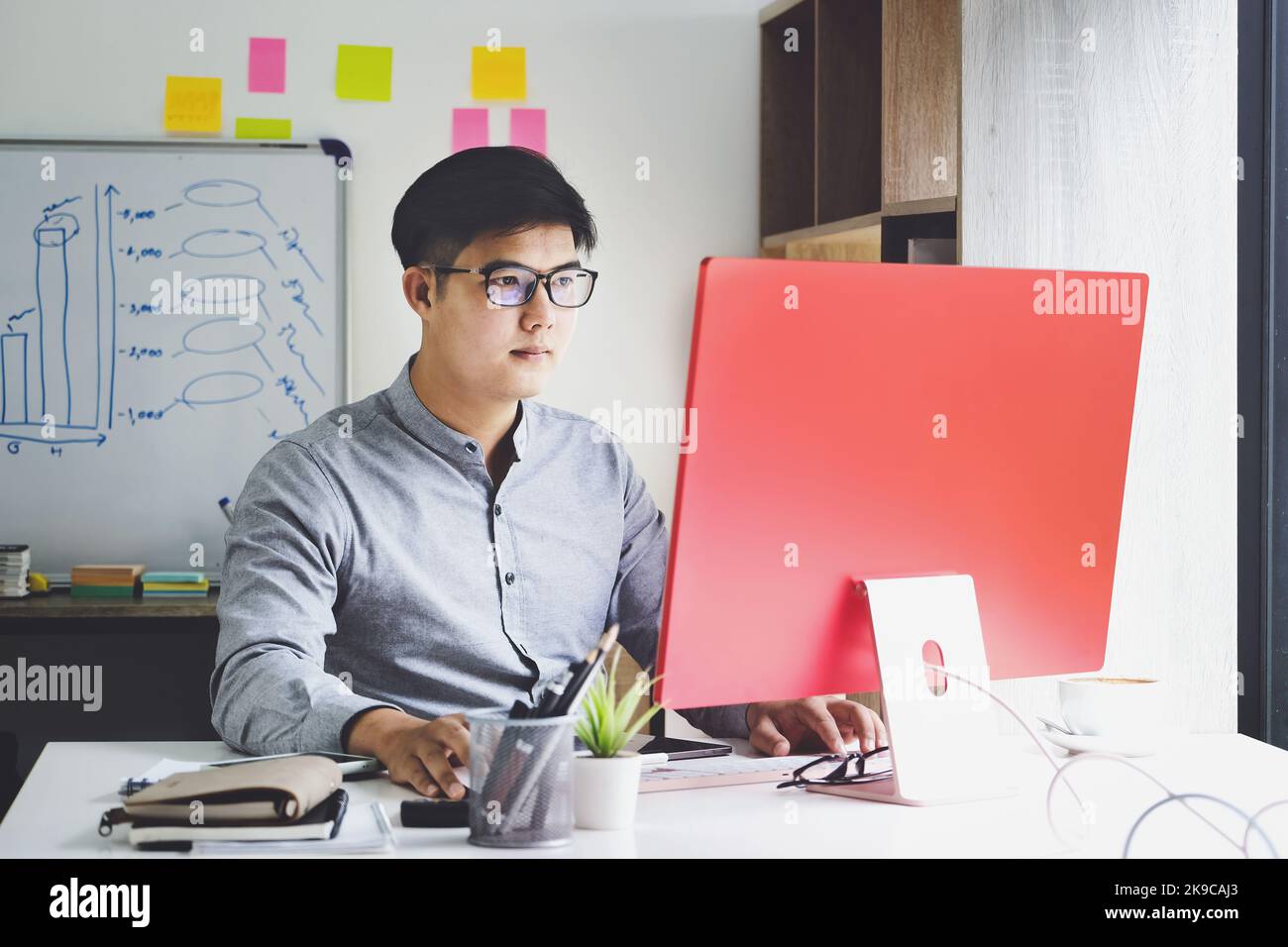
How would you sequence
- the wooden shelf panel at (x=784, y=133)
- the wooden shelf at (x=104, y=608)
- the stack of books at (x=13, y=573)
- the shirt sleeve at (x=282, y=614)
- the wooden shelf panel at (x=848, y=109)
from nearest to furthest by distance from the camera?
the shirt sleeve at (x=282, y=614)
the wooden shelf at (x=104, y=608)
the stack of books at (x=13, y=573)
the wooden shelf panel at (x=848, y=109)
the wooden shelf panel at (x=784, y=133)

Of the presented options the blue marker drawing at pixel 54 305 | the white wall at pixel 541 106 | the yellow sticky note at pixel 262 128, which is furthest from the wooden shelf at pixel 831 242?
the blue marker drawing at pixel 54 305

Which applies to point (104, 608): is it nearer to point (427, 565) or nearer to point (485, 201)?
point (427, 565)

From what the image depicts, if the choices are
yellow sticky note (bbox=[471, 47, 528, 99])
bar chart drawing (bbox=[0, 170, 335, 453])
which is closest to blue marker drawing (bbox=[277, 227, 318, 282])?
bar chart drawing (bbox=[0, 170, 335, 453])

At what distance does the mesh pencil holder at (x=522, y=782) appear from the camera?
890mm

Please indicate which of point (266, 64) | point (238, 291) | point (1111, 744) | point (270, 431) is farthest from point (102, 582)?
→ point (1111, 744)

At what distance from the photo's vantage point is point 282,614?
50.5 inches

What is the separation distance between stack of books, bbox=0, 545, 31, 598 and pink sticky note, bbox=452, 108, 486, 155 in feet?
4.17

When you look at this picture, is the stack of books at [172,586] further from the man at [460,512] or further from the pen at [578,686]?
the pen at [578,686]

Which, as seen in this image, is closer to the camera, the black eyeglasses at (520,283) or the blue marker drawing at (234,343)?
the black eyeglasses at (520,283)

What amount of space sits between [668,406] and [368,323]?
71 centimetres

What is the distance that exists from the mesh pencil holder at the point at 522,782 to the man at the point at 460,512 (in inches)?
16.1

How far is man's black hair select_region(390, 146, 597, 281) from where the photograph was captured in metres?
1.49

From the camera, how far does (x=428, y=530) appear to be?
1.52m
